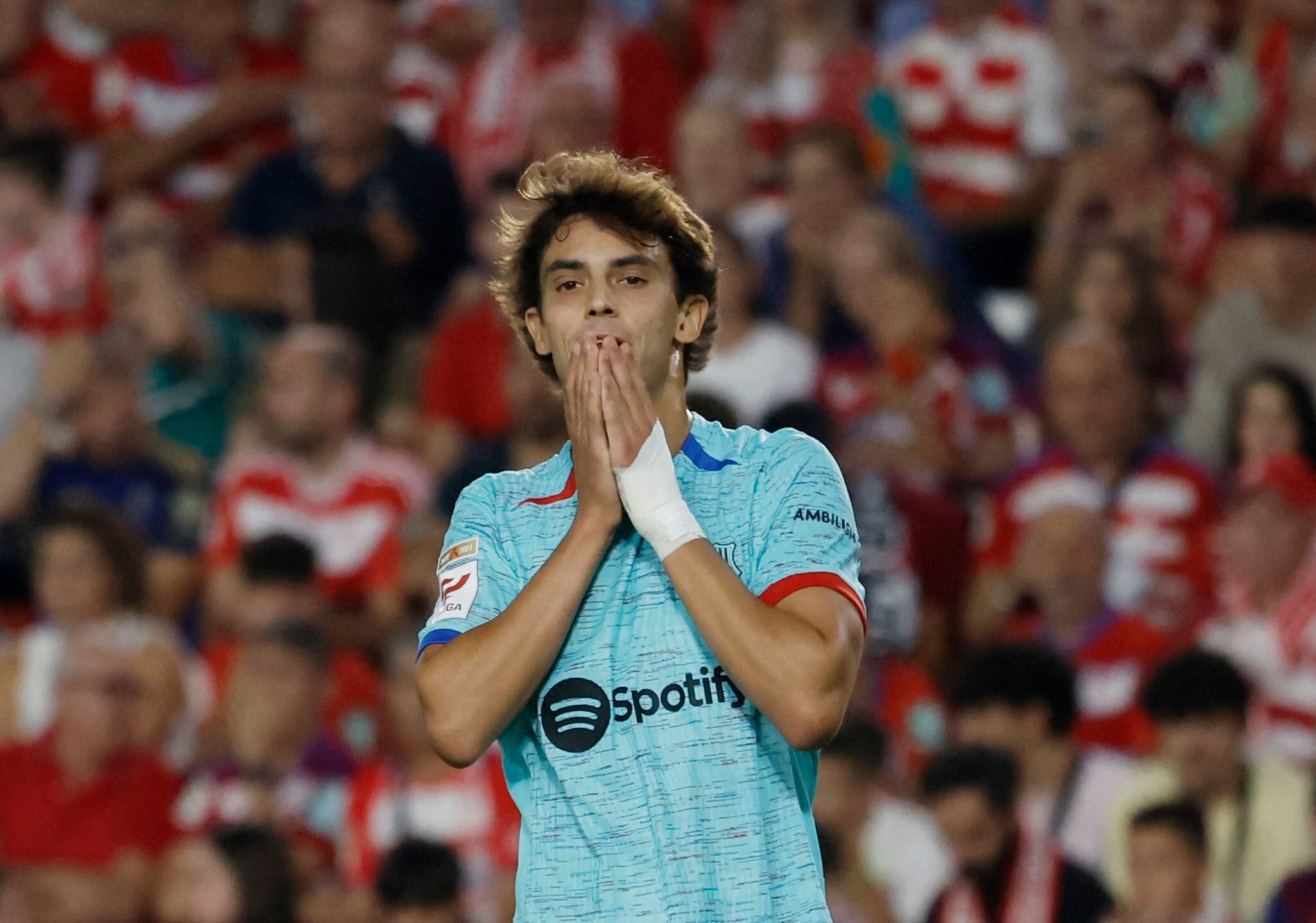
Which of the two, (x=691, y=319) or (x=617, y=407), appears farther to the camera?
(x=691, y=319)

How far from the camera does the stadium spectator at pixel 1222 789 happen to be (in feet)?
20.2

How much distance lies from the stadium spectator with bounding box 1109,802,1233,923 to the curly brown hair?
3229mm

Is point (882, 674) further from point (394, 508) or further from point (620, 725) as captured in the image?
point (620, 725)

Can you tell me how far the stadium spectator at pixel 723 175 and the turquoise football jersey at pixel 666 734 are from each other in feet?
17.5

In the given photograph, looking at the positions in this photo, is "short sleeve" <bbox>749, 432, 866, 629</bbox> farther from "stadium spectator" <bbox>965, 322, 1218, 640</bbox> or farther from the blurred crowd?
"stadium spectator" <bbox>965, 322, 1218, 640</bbox>

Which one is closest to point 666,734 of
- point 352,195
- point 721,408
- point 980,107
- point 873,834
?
point 721,408

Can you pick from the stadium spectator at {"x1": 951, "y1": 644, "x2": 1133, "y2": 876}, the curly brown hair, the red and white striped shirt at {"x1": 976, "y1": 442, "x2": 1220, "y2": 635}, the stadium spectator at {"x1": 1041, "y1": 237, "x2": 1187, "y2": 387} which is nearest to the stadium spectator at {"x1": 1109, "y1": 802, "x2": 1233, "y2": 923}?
the stadium spectator at {"x1": 951, "y1": 644, "x2": 1133, "y2": 876}

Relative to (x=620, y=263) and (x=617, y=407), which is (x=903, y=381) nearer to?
(x=620, y=263)

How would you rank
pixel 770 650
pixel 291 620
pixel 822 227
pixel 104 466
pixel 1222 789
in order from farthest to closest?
pixel 822 227 < pixel 104 466 < pixel 291 620 < pixel 1222 789 < pixel 770 650

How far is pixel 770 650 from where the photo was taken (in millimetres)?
2857

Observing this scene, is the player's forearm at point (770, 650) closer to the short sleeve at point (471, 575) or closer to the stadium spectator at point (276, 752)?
the short sleeve at point (471, 575)

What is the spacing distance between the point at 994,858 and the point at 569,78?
4.25 m

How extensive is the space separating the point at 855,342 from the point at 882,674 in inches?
60.3


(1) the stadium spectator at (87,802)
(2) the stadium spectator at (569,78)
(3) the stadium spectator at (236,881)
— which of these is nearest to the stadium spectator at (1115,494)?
(2) the stadium spectator at (569,78)
